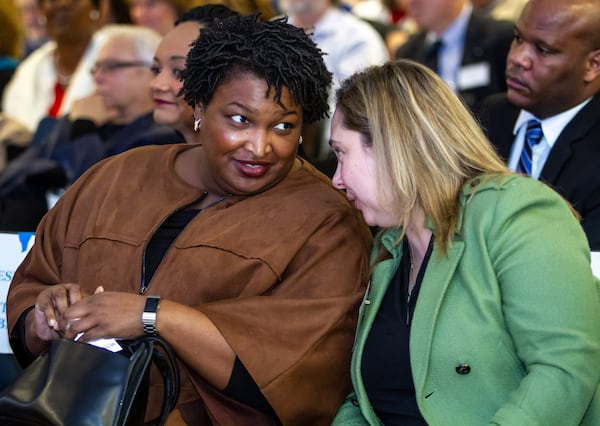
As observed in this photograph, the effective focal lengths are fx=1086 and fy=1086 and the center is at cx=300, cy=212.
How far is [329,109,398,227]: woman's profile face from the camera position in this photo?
10.1ft

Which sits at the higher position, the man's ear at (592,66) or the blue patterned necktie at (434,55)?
the man's ear at (592,66)

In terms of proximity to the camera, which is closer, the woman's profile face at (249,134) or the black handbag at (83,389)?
the black handbag at (83,389)

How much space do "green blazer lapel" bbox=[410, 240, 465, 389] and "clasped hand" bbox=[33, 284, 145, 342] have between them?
765mm

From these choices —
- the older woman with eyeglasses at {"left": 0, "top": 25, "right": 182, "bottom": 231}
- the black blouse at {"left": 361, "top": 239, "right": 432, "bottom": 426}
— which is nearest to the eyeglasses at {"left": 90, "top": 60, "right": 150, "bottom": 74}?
the older woman with eyeglasses at {"left": 0, "top": 25, "right": 182, "bottom": 231}

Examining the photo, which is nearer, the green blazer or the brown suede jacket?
the green blazer

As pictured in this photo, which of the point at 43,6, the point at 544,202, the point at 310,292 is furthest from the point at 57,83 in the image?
the point at 544,202

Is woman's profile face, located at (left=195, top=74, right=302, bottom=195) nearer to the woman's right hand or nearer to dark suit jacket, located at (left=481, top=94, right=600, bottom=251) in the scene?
the woman's right hand

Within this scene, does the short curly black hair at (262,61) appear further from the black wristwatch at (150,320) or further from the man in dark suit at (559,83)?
the man in dark suit at (559,83)

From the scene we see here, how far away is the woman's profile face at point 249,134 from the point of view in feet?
10.7

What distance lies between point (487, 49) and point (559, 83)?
5.62ft

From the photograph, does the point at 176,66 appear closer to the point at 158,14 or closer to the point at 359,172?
the point at 359,172

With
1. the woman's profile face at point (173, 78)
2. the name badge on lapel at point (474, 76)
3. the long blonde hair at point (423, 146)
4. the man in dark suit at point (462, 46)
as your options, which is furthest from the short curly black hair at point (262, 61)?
the name badge on lapel at point (474, 76)

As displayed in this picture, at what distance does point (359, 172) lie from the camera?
309 cm

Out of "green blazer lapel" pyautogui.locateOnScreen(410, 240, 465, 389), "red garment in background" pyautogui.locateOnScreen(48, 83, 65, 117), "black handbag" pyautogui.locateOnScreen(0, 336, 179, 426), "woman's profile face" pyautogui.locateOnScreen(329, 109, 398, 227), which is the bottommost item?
"red garment in background" pyautogui.locateOnScreen(48, 83, 65, 117)
